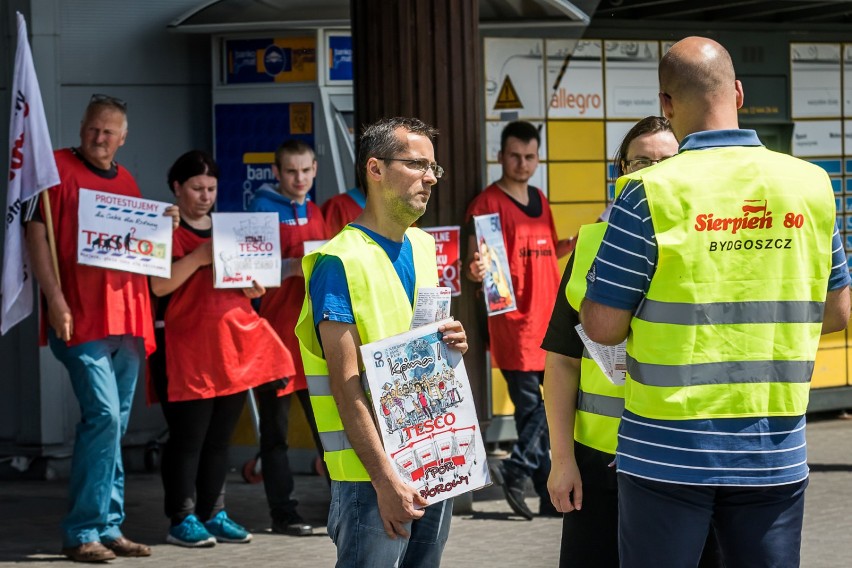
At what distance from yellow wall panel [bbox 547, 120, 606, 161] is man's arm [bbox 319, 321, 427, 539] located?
639cm

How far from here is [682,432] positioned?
3.03 metres

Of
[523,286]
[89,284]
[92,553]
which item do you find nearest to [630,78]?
[523,286]

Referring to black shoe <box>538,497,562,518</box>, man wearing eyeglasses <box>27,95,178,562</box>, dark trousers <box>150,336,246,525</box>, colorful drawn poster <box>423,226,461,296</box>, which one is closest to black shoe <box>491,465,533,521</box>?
black shoe <box>538,497,562,518</box>

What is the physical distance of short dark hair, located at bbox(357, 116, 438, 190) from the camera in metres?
3.73

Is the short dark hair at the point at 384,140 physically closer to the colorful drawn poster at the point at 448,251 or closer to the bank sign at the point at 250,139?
the colorful drawn poster at the point at 448,251

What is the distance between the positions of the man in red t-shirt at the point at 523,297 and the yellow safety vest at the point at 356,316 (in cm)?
364

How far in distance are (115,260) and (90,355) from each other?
0.44 meters

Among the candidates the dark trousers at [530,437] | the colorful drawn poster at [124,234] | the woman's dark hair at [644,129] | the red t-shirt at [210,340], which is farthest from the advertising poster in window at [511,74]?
the woman's dark hair at [644,129]

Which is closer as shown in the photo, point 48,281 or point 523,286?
point 48,281

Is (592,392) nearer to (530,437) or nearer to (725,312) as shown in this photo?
(725,312)

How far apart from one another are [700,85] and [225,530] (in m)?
4.38

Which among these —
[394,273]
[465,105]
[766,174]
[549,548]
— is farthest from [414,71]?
[766,174]

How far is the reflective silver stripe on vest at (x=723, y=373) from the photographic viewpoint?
3.01 meters

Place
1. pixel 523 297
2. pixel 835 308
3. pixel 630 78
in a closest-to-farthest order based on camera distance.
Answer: pixel 835 308 → pixel 523 297 → pixel 630 78
